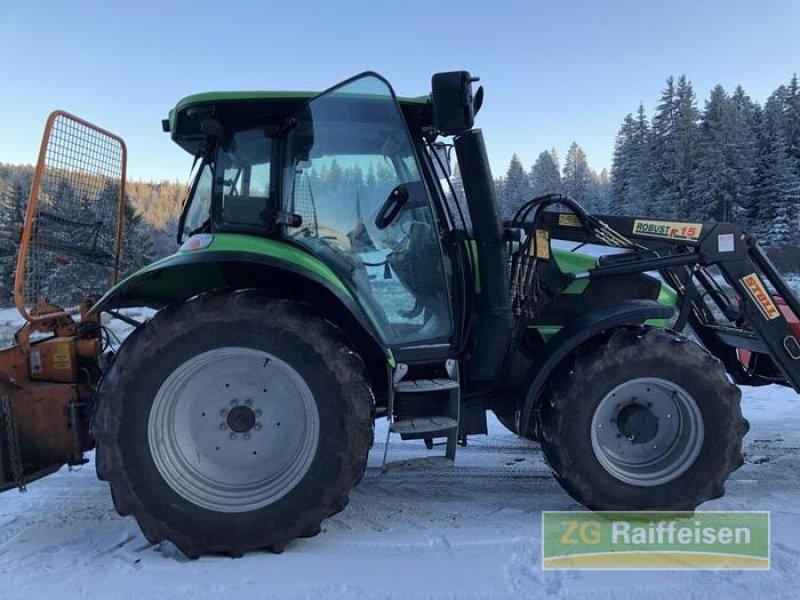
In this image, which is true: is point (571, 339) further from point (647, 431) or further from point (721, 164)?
point (721, 164)

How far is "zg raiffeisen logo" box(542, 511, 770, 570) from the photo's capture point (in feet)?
8.90

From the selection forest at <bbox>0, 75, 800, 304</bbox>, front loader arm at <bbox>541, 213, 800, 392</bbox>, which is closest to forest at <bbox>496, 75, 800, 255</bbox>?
forest at <bbox>0, 75, 800, 304</bbox>

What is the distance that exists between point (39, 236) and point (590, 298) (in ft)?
11.5

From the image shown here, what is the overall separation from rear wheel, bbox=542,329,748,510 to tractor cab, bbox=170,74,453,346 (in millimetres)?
821

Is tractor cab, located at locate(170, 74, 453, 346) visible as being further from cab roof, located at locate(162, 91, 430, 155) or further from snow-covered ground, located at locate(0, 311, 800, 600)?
snow-covered ground, located at locate(0, 311, 800, 600)

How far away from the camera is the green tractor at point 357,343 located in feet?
9.25

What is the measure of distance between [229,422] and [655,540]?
230cm

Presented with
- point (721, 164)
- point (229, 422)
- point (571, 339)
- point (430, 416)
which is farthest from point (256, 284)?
point (721, 164)

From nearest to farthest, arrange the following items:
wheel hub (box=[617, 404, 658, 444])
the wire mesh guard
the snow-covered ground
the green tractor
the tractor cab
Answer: the snow-covered ground → the green tractor → the tractor cab → wheel hub (box=[617, 404, 658, 444]) → the wire mesh guard

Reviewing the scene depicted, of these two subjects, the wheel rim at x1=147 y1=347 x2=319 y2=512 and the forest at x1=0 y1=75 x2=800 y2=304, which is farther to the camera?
the forest at x1=0 y1=75 x2=800 y2=304

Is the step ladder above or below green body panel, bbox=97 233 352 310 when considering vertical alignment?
below

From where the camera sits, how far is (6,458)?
301 cm

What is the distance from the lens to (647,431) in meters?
3.26

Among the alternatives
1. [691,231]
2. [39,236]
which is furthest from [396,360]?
[39,236]
